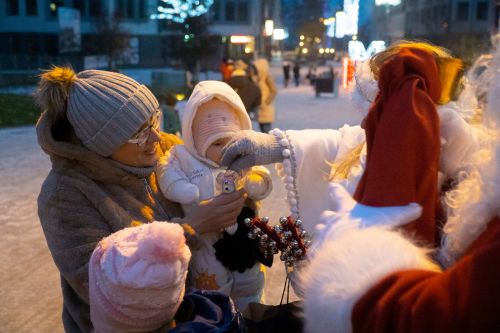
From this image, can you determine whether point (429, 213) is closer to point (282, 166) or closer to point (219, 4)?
point (282, 166)

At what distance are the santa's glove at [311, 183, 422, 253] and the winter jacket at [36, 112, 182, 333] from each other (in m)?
0.90

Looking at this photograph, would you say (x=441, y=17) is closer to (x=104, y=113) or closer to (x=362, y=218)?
(x=104, y=113)

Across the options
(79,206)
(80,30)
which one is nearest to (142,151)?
(79,206)

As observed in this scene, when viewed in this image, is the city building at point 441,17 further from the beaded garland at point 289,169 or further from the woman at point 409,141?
the woman at point 409,141

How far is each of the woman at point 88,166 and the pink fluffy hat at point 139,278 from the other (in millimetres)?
296

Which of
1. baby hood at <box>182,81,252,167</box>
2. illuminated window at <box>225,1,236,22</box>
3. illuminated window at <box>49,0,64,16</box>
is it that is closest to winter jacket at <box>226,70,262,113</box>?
baby hood at <box>182,81,252,167</box>

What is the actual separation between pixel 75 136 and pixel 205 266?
72 cm

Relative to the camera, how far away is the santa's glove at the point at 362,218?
4.04 feet

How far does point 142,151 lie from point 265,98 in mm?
8901

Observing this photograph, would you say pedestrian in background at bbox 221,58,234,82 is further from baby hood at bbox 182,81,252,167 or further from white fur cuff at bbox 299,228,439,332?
white fur cuff at bbox 299,228,439,332

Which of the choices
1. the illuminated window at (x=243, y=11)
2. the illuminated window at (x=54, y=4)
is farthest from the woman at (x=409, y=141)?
the illuminated window at (x=243, y=11)

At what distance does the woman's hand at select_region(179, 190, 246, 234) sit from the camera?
2037mm

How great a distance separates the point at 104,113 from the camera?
1901 millimetres

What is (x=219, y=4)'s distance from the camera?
48062 millimetres
